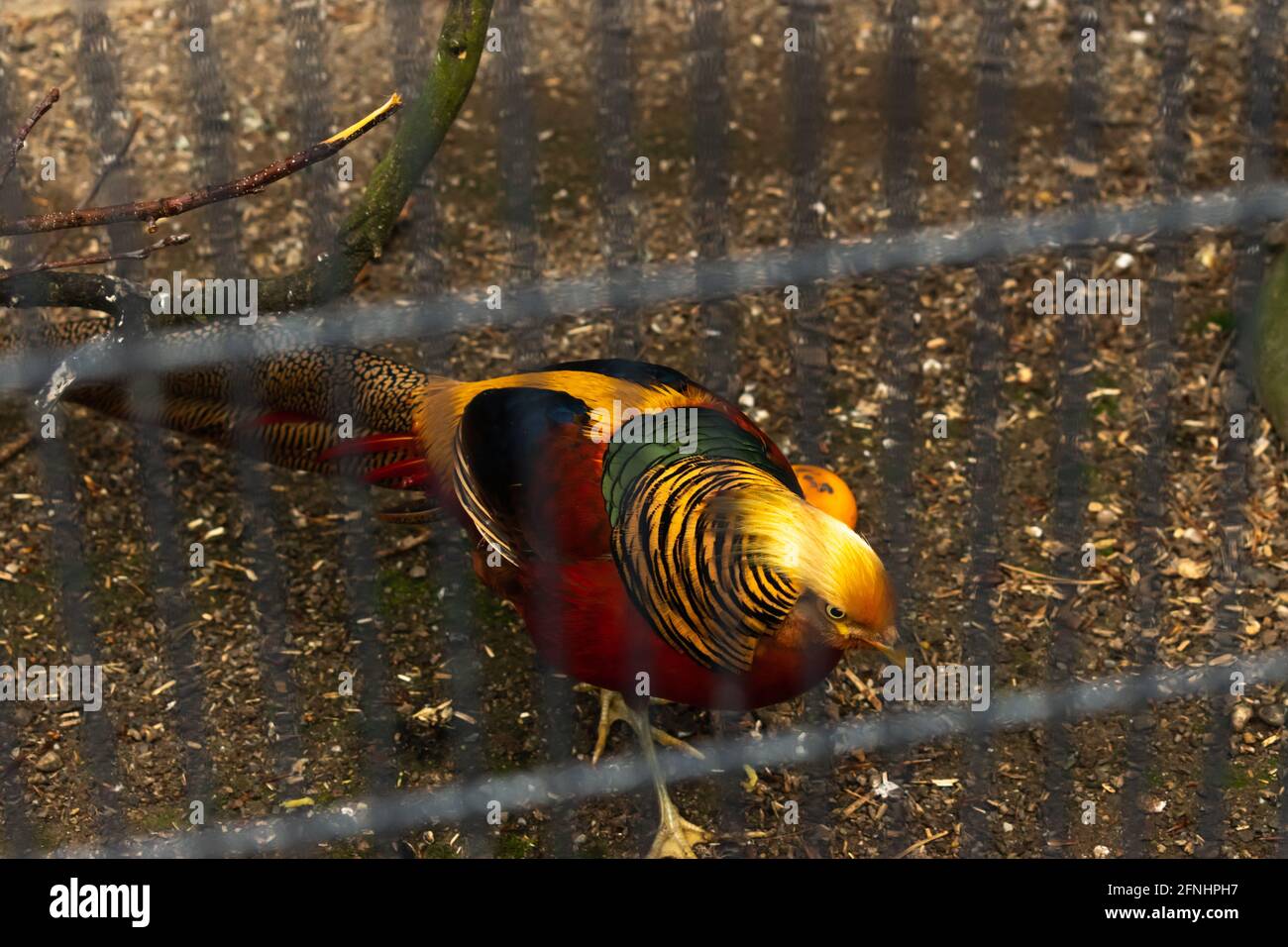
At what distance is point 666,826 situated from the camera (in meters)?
3.35

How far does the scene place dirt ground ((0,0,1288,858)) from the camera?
133 inches

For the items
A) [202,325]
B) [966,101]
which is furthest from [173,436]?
[966,101]

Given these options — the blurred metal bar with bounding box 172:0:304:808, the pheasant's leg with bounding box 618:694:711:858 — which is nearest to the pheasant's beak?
the pheasant's leg with bounding box 618:694:711:858

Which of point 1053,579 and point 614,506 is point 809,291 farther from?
point 614,506

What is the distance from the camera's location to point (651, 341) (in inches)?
174

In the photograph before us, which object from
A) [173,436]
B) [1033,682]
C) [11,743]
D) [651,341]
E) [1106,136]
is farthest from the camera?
[1106,136]

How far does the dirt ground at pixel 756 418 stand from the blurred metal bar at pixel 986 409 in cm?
3

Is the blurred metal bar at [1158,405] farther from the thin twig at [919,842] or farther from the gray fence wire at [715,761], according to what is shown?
the thin twig at [919,842]

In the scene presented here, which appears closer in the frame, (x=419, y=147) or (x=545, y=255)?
(x=419, y=147)

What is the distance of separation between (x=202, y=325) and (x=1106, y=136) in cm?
317

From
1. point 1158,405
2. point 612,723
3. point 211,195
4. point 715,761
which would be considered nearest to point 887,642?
point 715,761

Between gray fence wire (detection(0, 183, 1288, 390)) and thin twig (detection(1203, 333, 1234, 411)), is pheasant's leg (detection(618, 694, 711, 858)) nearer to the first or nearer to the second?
gray fence wire (detection(0, 183, 1288, 390))

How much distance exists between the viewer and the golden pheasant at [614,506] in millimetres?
2748

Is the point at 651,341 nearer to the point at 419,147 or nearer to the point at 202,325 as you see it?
the point at 419,147
